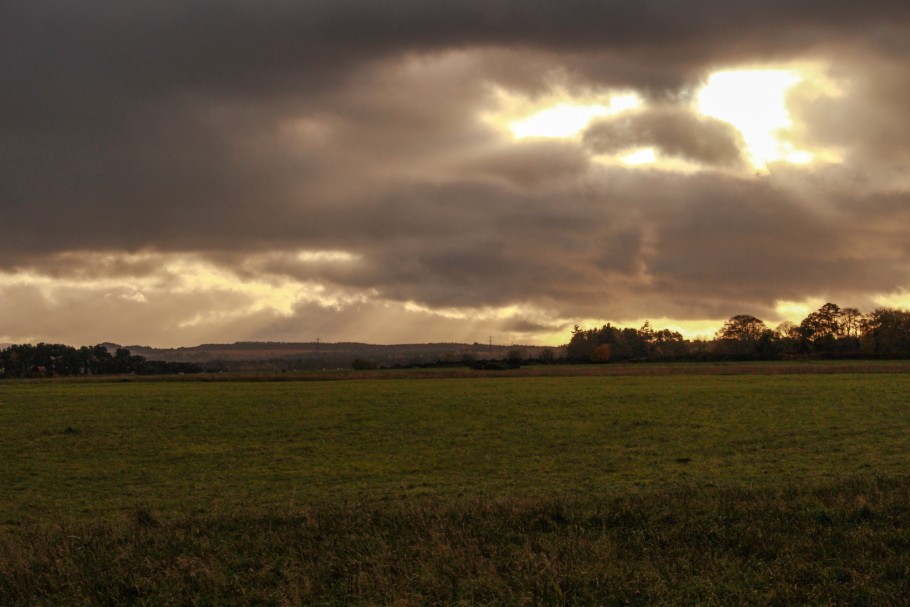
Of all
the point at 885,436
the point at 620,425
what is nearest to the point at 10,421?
the point at 620,425

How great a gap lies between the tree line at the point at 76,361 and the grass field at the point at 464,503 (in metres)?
142

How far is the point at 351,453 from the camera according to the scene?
112 ft

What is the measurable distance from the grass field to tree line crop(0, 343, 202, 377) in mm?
141926

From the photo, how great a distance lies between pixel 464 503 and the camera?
15.6m

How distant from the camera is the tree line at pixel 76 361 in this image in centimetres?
18225

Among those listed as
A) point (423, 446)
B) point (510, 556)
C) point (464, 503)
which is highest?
point (510, 556)

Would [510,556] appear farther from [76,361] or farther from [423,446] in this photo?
[76,361]

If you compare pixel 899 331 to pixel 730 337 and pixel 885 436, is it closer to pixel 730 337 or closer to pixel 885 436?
pixel 730 337

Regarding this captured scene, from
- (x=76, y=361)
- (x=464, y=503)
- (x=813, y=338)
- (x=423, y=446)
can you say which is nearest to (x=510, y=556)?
(x=464, y=503)

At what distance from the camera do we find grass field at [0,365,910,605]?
1028 cm

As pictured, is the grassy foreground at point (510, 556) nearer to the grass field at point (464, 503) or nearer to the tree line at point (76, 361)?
the grass field at point (464, 503)

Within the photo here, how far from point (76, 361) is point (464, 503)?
199 metres

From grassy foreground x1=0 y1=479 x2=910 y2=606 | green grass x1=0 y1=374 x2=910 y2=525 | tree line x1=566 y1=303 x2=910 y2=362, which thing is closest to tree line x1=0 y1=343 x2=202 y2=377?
tree line x1=566 y1=303 x2=910 y2=362

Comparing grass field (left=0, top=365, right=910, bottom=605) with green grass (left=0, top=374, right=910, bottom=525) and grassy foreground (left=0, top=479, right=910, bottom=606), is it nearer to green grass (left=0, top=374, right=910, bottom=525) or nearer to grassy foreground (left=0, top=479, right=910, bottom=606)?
grassy foreground (left=0, top=479, right=910, bottom=606)
